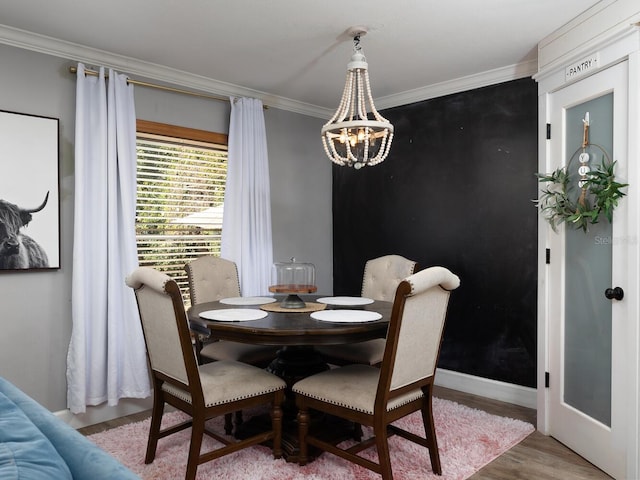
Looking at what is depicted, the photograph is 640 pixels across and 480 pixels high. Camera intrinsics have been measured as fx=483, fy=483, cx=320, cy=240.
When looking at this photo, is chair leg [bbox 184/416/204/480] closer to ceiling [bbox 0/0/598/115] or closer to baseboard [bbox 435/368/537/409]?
ceiling [bbox 0/0/598/115]

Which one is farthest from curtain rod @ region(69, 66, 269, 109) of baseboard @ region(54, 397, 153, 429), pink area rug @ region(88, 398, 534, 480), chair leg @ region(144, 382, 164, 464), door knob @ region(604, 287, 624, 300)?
door knob @ region(604, 287, 624, 300)

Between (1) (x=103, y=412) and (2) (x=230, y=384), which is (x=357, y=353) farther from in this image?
(1) (x=103, y=412)

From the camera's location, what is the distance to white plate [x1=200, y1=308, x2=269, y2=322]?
2.47m

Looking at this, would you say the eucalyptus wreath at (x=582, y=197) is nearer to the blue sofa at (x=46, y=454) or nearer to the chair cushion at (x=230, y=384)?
the chair cushion at (x=230, y=384)

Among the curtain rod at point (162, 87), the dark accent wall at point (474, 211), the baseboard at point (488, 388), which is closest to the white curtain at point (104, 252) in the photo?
the curtain rod at point (162, 87)

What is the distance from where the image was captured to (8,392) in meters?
1.43

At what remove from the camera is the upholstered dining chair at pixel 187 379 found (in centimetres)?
222

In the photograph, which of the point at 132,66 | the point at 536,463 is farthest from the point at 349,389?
the point at 132,66

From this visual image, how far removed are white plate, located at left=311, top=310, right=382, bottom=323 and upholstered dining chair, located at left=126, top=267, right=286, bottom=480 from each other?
42 centimetres

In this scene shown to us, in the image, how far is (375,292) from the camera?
367cm

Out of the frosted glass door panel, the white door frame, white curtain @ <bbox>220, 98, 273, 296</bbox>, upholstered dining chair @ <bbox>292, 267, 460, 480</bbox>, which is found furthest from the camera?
white curtain @ <bbox>220, 98, 273, 296</bbox>

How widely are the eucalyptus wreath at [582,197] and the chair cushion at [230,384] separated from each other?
189 cm

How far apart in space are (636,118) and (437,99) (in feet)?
6.18

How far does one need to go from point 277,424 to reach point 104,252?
163cm
